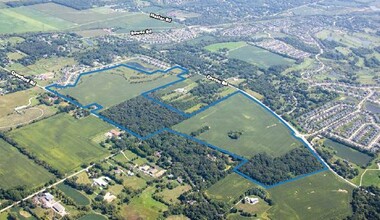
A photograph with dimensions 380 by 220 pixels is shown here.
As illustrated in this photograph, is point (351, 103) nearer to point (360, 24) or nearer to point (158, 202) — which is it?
point (158, 202)

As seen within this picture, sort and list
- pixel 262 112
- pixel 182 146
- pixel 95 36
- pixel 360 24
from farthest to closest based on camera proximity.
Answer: pixel 360 24 < pixel 95 36 < pixel 262 112 < pixel 182 146

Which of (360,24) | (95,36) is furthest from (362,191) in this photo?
(360,24)

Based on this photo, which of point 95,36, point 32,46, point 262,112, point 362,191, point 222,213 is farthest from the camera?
point 95,36

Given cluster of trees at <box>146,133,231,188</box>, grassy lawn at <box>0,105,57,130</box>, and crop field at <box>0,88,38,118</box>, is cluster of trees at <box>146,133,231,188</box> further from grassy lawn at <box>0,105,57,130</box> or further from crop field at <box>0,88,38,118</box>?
crop field at <box>0,88,38,118</box>

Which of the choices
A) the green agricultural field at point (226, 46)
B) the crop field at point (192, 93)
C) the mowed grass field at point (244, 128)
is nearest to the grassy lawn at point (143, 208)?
the mowed grass field at point (244, 128)

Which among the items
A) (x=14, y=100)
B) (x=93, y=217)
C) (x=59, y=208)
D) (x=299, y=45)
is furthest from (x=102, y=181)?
(x=299, y=45)
